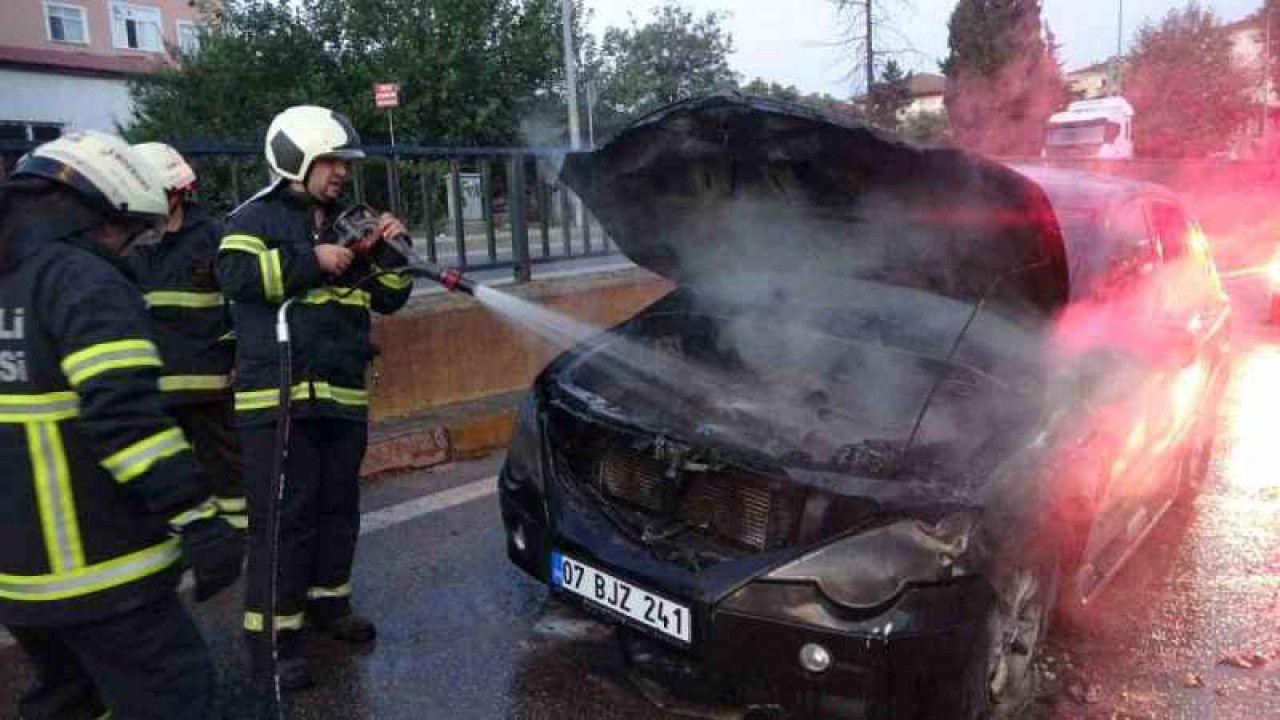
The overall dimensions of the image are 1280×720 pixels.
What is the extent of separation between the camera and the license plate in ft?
8.64

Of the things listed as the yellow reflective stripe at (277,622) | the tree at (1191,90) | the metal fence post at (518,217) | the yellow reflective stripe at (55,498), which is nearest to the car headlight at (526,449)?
the yellow reflective stripe at (277,622)

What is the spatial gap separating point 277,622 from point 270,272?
1158 millimetres

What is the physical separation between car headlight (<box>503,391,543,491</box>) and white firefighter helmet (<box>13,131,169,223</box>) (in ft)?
4.48

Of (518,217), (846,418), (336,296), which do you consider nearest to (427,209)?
(518,217)

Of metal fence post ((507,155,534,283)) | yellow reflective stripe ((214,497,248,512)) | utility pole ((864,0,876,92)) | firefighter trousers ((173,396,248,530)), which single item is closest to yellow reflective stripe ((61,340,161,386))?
firefighter trousers ((173,396,248,530))

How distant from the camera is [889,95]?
19641mm

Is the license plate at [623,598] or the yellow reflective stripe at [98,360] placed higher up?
the yellow reflective stripe at [98,360]

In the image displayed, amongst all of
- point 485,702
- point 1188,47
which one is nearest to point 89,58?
point 485,702

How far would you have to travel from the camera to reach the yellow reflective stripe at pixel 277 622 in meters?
3.09

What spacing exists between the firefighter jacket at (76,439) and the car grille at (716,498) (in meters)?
1.25

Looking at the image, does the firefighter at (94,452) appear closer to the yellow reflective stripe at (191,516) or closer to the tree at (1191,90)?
the yellow reflective stripe at (191,516)

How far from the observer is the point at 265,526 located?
3.14 meters

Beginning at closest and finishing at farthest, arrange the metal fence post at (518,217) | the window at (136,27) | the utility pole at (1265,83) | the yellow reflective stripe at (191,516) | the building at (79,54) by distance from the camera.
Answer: the yellow reflective stripe at (191,516), the metal fence post at (518,217), the building at (79,54), the window at (136,27), the utility pole at (1265,83)

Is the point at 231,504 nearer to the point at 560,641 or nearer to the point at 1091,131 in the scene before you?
the point at 560,641
